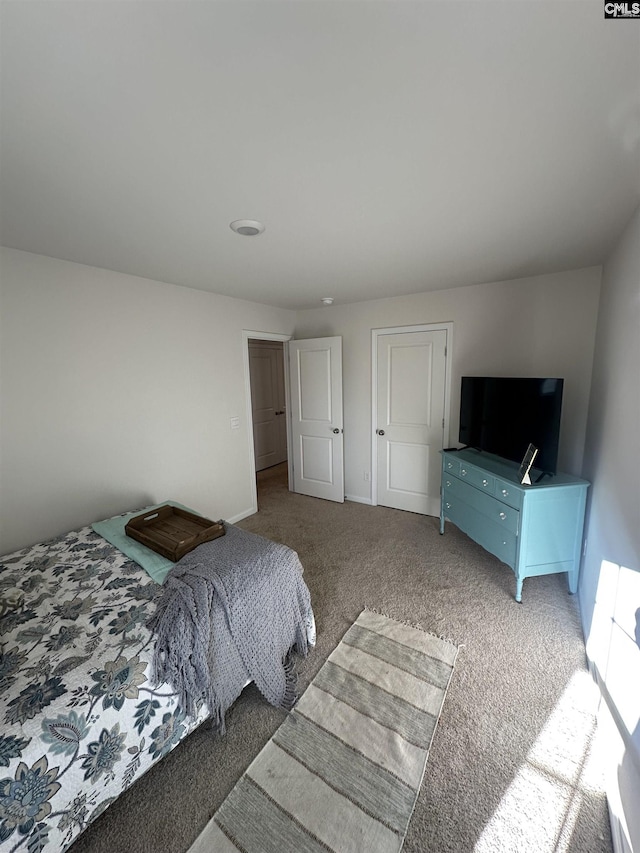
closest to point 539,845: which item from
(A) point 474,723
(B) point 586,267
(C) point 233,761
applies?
(A) point 474,723

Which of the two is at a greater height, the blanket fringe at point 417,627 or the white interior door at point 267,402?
the white interior door at point 267,402

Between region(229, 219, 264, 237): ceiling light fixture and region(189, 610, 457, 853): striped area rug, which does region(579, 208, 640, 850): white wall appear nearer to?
region(189, 610, 457, 853): striped area rug

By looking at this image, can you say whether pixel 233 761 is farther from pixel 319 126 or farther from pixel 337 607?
pixel 319 126

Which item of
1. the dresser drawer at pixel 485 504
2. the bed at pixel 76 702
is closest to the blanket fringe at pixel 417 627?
the dresser drawer at pixel 485 504

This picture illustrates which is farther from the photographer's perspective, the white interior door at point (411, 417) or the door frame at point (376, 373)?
the white interior door at point (411, 417)

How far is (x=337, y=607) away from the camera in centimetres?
215

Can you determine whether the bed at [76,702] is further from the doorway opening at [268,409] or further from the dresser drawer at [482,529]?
the doorway opening at [268,409]

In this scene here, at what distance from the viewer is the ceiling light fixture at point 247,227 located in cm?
158

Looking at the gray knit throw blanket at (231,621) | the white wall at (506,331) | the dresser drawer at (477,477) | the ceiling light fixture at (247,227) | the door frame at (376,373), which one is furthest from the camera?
the door frame at (376,373)

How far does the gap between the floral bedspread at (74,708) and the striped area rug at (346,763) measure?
14.1 inches

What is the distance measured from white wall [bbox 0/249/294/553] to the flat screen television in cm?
224

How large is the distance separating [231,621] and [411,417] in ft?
8.43

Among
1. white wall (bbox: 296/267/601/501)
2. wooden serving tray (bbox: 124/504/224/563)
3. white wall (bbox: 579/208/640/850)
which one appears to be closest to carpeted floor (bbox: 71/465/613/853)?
white wall (bbox: 579/208/640/850)

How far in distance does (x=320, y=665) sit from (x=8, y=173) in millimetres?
2564
